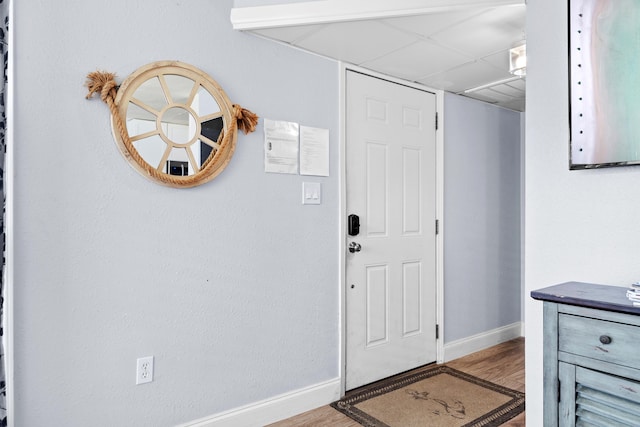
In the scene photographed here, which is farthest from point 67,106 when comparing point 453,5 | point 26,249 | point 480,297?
point 480,297

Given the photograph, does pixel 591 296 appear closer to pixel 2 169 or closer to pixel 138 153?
pixel 138 153

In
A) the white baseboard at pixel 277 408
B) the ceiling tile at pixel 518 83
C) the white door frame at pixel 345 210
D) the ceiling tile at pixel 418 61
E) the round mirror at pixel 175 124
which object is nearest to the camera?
the round mirror at pixel 175 124

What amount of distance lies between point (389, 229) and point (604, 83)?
60.0 inches

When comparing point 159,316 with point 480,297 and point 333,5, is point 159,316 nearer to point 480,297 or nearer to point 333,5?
point 333,5

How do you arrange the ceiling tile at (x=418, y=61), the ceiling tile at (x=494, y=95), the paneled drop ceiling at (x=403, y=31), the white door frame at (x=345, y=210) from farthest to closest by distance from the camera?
the ceiling tile at (x=494, y=95) → the white door frame at (x=345, y=210) → the ceiling tile at (x=418, y=61) → the paneled drop ceiling at (x=403, y=31)

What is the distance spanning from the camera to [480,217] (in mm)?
3398

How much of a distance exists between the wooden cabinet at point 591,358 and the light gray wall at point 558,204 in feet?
0.61

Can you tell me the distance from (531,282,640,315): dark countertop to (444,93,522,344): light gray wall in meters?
1.65

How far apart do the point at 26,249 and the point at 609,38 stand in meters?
2.36

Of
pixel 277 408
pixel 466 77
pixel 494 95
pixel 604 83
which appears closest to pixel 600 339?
pixel 604 83

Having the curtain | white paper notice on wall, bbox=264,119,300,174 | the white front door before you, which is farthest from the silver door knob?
the curtain

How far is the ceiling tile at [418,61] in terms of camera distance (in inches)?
92.5

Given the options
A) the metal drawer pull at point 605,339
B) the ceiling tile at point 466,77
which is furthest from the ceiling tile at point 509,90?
the metal drawer pull at point 605,339

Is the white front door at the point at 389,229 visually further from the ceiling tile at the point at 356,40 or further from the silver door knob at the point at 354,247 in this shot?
the ceiling tile at the point at 356,40
